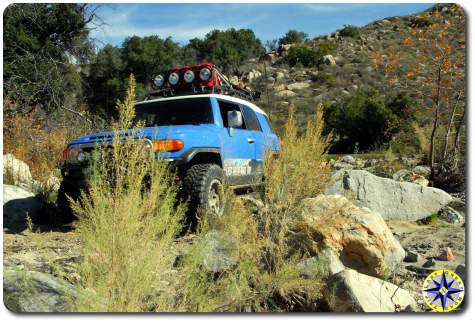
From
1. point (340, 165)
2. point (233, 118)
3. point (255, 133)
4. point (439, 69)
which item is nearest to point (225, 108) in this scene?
point (233, 118)

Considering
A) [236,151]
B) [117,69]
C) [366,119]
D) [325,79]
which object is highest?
[325,79]

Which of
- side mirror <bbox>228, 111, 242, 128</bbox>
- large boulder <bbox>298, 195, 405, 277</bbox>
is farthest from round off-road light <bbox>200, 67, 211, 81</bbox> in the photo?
large boulder <bbox>298, 195, 405, 277</bbox>

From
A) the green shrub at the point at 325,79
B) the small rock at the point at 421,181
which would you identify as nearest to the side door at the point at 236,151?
the small rock at the point at 421,181

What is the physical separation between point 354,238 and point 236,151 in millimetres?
2548

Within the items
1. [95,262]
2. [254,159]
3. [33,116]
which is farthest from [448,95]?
[33,116]

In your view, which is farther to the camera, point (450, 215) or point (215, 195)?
point (450, 215)

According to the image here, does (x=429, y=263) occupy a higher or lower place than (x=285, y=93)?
lower

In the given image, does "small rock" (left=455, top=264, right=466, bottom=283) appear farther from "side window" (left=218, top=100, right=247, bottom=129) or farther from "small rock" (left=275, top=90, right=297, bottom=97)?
"small rock" (left=275, top=90, right=297, bottom=97)

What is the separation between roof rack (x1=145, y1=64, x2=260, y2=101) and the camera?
232 inches

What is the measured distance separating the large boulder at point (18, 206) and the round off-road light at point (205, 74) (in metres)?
2.81

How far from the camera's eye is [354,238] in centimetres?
342

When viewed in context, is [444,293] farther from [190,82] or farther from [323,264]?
[190,82]

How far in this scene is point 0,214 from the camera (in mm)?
3258

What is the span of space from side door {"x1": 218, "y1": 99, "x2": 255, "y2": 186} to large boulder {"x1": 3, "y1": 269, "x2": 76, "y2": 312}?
2.91 metres
